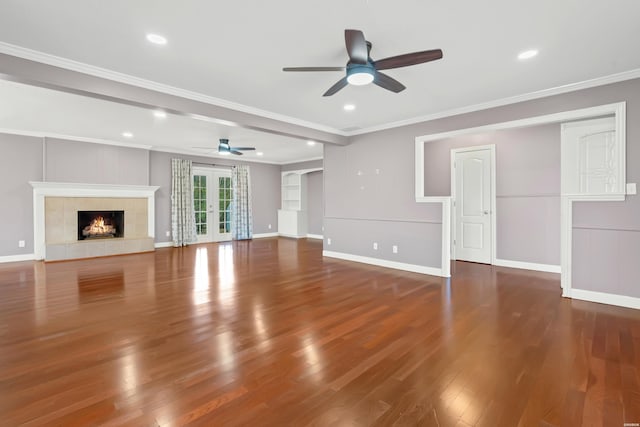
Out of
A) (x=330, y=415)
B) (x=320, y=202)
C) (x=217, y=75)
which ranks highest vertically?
(x=217, y=75)

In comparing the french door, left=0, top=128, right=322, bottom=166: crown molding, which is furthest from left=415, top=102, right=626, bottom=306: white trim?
the french door

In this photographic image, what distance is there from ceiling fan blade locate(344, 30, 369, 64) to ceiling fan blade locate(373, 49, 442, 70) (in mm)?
193

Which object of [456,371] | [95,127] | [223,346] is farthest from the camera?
[95,127]

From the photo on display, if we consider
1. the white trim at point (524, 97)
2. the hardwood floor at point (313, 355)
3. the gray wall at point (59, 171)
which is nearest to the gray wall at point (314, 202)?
the gray wall at point (59, 171)

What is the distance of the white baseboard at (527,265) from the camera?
17.0 feet

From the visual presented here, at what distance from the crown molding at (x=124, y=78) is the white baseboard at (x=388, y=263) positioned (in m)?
2.94

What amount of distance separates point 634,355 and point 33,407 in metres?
4.10

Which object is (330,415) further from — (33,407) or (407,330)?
(33,407)

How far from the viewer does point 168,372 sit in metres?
2.15

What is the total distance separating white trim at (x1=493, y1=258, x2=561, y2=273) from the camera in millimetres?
5191

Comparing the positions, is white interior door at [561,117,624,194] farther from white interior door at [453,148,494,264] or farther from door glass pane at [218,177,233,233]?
door glass pane at [218,177,233,233]

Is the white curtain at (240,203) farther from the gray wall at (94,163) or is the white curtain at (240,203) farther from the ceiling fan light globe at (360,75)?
the ceiling fan light globe at (360,75)

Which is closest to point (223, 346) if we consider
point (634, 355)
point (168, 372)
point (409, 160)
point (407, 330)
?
point (168, 372)

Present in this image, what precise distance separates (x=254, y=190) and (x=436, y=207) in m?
6.70
